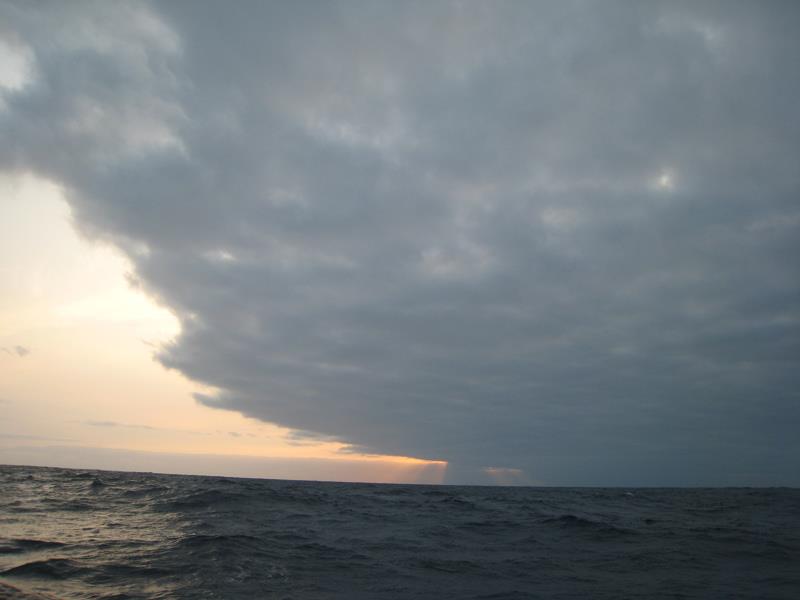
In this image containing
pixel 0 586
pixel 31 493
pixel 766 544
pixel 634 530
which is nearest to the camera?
pixel 0 586

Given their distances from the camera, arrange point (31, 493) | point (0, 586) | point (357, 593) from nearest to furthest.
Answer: point (0, 586) → point (357, 593) → point (31, 493)

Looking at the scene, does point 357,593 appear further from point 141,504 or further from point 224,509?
point 141,504

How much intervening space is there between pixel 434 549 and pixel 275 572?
24.8 feet

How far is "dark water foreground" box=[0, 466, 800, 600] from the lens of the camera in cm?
1420

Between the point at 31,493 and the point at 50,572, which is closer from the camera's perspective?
the point at 50,572

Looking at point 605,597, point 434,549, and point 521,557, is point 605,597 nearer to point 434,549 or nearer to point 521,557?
point 521,557

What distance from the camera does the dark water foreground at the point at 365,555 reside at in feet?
46.6

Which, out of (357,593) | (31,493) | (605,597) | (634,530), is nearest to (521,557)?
(605,597)

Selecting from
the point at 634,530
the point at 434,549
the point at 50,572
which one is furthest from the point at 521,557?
the point at 50,572

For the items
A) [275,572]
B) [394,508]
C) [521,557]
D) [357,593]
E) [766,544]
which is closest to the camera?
→ [357,593]

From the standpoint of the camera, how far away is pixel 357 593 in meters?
13.9

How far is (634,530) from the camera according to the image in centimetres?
2744

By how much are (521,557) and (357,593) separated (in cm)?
855

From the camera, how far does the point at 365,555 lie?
19.1 meters
